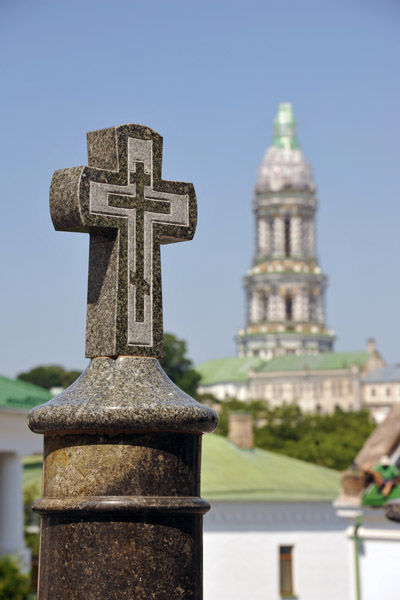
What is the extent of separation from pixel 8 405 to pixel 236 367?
556 ft

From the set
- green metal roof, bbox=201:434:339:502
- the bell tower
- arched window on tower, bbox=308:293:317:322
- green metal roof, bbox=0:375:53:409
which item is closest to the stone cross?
green metal roof, bbox=0:375:53:409

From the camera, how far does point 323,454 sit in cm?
8219

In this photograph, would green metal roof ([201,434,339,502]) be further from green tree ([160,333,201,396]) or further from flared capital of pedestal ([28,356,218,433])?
green tree ([160,333,201,396])

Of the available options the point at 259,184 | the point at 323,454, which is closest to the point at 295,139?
the point at 259,184

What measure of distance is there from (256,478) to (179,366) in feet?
329

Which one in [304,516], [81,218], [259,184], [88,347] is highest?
[259,184]

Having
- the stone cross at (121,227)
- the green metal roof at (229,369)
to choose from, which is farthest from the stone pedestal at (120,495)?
the green metal roof at (229,369)

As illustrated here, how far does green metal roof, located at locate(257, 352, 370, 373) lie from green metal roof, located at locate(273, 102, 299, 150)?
32952 millimetres

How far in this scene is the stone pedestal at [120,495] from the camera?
544cm

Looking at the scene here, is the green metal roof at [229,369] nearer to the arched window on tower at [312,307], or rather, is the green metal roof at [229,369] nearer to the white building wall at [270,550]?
the arched window on tower at [312,307]

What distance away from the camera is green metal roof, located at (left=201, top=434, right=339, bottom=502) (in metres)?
35.1

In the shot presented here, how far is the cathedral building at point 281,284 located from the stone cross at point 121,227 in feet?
587

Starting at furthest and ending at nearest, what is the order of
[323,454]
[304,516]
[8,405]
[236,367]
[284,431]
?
[236,367] → [284,431] → [323,454] → [304,516] → [8,405]

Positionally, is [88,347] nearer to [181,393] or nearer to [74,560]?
[181,393]
